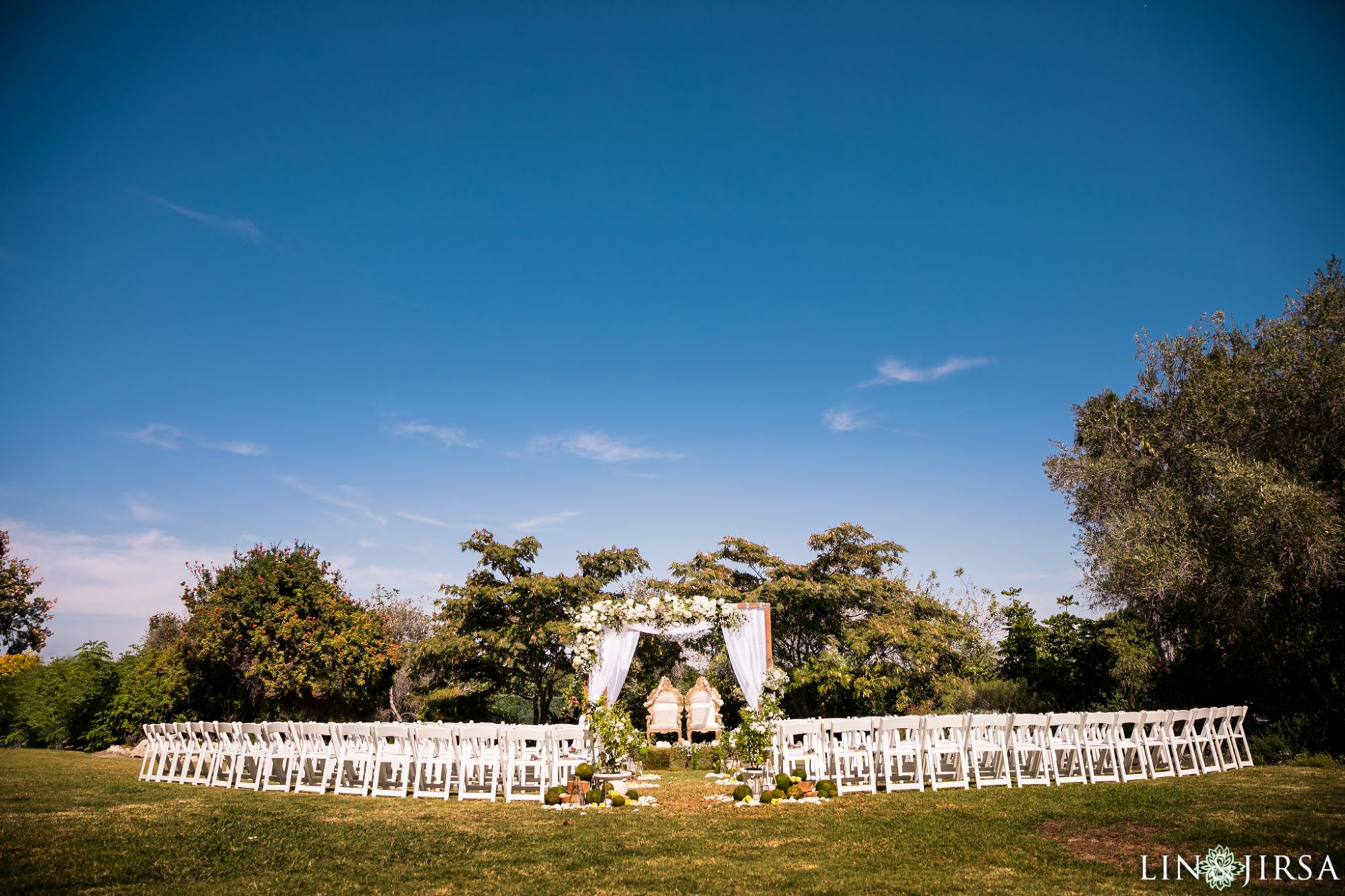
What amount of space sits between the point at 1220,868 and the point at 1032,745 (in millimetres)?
5202

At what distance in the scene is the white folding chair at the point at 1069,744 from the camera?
9500mm

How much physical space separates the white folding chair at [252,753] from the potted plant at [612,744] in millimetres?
4803

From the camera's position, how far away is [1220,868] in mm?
5031

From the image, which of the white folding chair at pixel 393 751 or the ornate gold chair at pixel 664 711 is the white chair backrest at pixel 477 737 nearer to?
the white folding chair at pixel 393 751

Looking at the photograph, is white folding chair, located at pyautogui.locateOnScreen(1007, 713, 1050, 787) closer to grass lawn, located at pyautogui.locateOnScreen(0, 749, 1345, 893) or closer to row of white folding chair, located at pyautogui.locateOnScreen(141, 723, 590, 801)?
grass lawn, located at pyautogui.locateOnScreen(0, 749, 1345, 893)

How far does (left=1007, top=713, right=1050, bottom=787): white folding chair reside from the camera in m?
Answer: 9.34

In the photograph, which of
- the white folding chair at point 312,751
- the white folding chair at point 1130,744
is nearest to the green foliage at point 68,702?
the white folding chair at point 312,751

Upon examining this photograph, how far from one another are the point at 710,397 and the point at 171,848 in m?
14.5

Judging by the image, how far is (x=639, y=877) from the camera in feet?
16.9

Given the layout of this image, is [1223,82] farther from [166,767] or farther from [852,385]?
[166,767]

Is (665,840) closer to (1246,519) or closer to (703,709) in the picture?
(1246,519)

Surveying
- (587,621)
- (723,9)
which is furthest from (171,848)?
(723,9)

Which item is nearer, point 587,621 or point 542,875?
point 542,875

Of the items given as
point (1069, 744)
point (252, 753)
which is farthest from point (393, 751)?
point (1069, 744)
